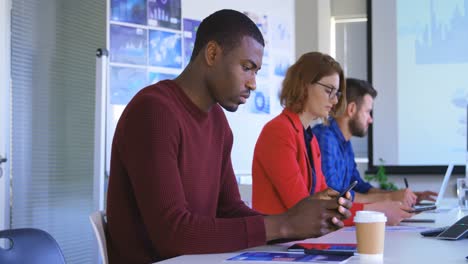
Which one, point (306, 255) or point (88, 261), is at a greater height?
point (306, 255)

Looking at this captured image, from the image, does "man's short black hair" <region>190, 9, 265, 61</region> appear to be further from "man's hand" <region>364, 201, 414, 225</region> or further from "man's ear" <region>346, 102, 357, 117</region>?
"man's ear" <region>346, 102, 357, 117</region>

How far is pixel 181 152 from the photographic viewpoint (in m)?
1.74

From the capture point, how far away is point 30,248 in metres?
1.75

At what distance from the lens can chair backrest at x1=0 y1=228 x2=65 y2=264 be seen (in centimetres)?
171

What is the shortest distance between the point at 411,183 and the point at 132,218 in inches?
167

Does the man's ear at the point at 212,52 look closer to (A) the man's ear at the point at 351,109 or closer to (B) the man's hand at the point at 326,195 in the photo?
(B) the man's hand at the point at 326,195

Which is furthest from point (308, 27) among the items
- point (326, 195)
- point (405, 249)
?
point (405, 249)

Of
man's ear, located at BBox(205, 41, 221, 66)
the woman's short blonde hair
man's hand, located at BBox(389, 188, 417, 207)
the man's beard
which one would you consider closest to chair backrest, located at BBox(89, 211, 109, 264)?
man's ear, located at BBox(205, 41, 221, 66)

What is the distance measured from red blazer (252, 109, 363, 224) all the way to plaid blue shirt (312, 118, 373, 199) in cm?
45

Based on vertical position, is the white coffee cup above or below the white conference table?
above

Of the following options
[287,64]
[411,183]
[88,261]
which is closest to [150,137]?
[88,261]

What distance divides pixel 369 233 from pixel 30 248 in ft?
2.83

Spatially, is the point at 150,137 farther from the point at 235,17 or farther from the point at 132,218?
the point at 235,17

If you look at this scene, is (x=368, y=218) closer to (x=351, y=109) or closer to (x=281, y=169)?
(x=281, y=169)
